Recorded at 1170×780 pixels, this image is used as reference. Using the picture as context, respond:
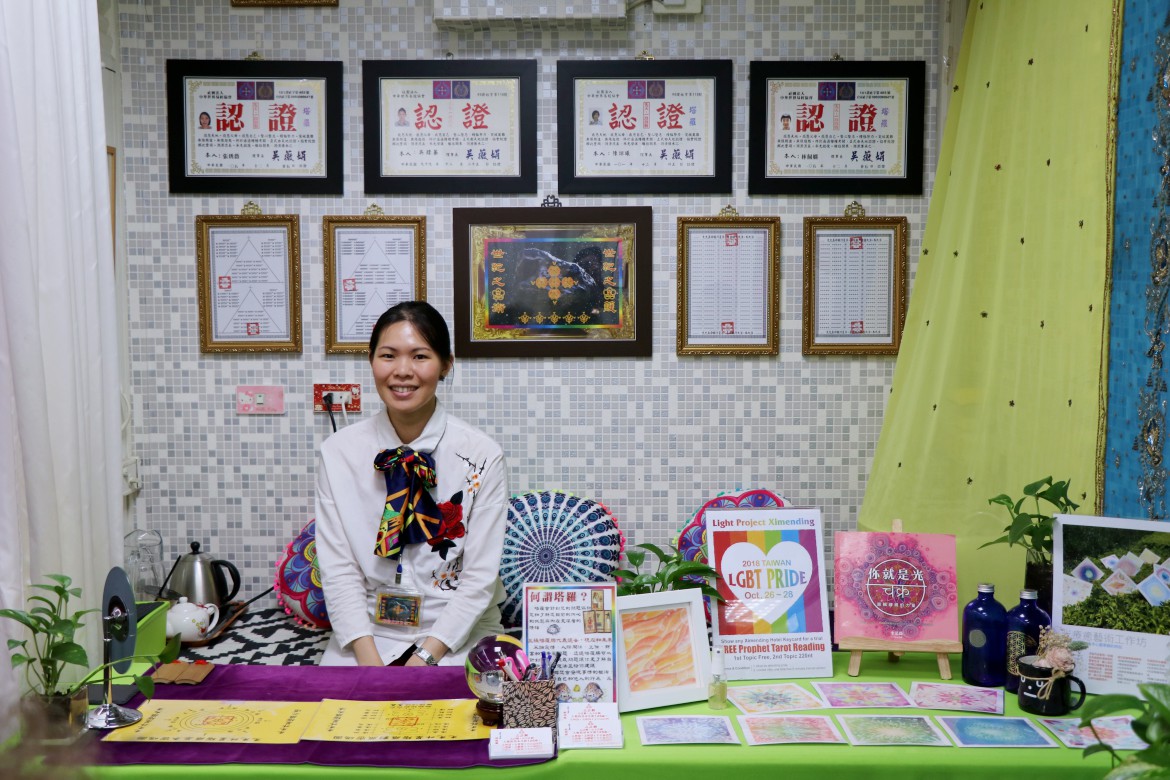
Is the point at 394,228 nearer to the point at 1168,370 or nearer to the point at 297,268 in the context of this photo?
the point at 297,268

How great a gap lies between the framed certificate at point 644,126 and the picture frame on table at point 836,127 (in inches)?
4.7

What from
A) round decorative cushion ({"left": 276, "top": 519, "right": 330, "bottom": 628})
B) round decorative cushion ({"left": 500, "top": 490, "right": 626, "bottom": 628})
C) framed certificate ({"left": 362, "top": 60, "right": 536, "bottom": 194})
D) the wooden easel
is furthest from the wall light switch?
the wooden easel

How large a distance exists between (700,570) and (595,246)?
150 centimetres

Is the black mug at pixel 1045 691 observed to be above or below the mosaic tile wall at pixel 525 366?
below

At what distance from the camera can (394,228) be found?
2.96 meters

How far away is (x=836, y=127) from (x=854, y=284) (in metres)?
0.51

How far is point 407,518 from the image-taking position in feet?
7.54

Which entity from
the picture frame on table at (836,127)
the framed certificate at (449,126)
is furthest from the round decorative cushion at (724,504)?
the framed certificate at (449,126)

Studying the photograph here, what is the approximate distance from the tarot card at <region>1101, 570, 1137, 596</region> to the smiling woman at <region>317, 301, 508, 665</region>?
1.37 meters

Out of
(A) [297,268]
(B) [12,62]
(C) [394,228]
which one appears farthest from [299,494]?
(B) [12,62]

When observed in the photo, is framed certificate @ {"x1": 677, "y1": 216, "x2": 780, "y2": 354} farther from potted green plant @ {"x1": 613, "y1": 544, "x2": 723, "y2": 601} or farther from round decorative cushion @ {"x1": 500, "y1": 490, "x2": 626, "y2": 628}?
potted green plant @ {"x1": 613, "y1": 544, "x2": 723, "y2": 601}

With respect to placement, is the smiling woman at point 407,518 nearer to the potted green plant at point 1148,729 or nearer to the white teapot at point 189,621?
the white teapot at point 189,621

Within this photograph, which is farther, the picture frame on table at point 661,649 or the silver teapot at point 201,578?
the silver teapot at point 201,578

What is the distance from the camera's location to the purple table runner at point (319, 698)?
1422mm
